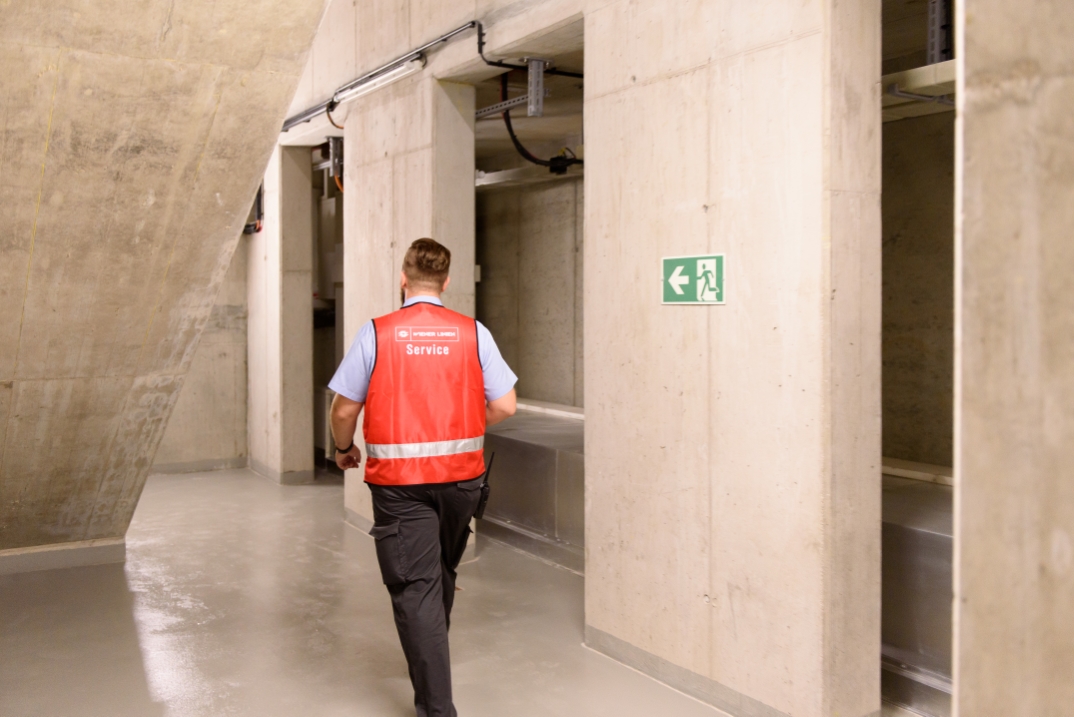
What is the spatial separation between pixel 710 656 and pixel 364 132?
3.98 metres

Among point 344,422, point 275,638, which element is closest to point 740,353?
point 344,422

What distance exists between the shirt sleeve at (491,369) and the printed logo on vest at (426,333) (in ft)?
0.34

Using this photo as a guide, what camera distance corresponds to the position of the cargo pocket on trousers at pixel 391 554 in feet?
9.35

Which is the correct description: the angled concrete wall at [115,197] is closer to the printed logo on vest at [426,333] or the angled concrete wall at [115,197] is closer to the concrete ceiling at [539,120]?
the printed logo on vest at [426,333]

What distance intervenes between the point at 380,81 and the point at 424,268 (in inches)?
113

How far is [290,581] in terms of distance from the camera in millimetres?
4648

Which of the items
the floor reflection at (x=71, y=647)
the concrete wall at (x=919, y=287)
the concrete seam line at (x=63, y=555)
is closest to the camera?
the floor reflection at (x=71, y=647)

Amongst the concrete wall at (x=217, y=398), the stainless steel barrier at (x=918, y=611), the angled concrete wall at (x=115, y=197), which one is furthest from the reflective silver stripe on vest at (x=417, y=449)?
the concrete wall at (x=217, y=398)

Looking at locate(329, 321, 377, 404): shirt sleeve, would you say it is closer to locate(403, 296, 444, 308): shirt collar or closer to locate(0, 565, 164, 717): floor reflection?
locate(403, 296, 444, 308): shirt collar

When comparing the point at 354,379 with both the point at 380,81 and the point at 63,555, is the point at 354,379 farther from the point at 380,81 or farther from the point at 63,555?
the point at 380,81

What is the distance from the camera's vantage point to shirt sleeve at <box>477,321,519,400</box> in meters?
3.02

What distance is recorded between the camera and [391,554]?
2.86m

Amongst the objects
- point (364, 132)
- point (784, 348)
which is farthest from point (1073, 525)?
point (364, 132)

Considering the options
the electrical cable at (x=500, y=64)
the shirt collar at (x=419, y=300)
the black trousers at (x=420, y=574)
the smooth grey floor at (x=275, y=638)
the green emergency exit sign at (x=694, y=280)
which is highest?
the electrical cable at (x=500, y=64)
